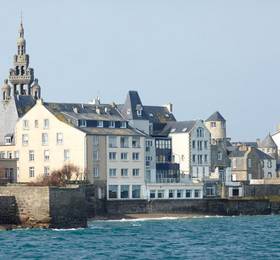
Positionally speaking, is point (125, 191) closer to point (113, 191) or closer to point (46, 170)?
point (113, 191)

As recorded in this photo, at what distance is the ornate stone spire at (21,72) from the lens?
135 metres

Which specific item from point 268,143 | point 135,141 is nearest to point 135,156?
point 135,141

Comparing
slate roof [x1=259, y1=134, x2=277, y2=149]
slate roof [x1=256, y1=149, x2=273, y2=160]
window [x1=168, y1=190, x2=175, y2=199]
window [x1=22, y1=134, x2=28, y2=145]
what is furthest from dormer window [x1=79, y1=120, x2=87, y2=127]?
slate roof [x1=259, y1=134, x2=277, y2=149]

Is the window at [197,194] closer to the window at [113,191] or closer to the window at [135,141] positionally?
the window at [135,141]

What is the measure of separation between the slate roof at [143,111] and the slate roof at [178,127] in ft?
5.17

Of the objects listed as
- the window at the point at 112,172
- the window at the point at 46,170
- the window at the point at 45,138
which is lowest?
the window at the point at 112,172

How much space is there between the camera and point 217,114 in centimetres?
13612

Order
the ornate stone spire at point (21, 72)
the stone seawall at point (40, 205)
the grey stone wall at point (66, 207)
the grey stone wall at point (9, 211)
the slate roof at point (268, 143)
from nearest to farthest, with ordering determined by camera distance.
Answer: the stone seawall at point (40, 205) → the grey stone wall at point (66, 207) → the grey stone wall at point (9, 211) → the ornate stone spire at point (21, 72) → the slate roof at point (268, 143)

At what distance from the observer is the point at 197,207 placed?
376ft

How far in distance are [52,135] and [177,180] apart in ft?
46.9

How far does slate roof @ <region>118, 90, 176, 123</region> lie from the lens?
120 m

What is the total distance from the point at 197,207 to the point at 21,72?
31601mm

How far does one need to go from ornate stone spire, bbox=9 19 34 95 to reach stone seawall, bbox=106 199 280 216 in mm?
28527

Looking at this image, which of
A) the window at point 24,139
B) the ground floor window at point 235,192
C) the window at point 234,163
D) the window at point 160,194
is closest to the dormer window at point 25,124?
the window at point 24,139
